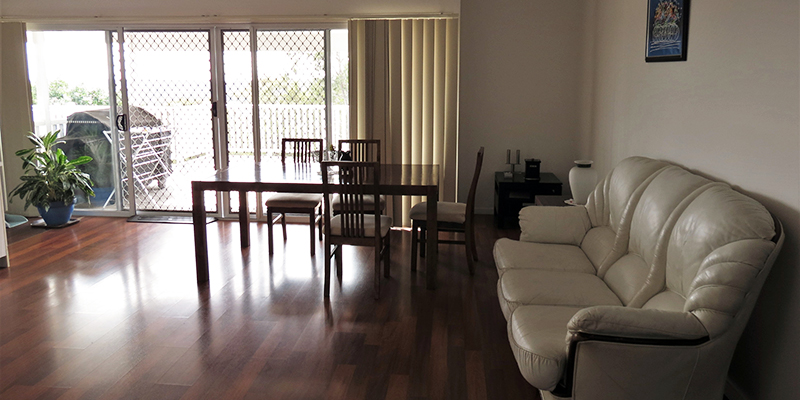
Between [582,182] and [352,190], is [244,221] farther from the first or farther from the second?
[582,182]

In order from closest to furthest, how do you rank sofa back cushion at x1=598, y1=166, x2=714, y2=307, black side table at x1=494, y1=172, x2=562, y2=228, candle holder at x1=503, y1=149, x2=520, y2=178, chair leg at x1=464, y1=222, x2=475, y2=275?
1. sofa back cushion at x1=598, y1=166, x2=714, y2=307
2. chair leg at x1=464, y1=222, x2=475, y2=275
3. black side table at x1=494, y1=172, x2=562, y2=228
4. candle holder at x1=503, y1=149, x2=520, y2=178

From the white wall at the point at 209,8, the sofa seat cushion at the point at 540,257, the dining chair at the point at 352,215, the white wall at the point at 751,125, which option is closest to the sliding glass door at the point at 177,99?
the white wall at the point at 209,8

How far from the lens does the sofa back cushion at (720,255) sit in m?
2.00

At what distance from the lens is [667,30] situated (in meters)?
3.38

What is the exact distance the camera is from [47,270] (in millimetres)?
4426

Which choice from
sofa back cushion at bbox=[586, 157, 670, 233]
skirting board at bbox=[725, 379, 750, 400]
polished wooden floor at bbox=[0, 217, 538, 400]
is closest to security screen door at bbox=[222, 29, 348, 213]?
polished wooden floor at bbox=[0, 217, 538, 400]

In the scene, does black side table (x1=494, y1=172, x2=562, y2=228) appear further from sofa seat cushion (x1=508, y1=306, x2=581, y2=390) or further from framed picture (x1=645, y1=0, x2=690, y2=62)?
sofa seat cushion (x1=508, y1=306, x2=581, y2=390)

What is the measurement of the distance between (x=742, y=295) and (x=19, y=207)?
664cm

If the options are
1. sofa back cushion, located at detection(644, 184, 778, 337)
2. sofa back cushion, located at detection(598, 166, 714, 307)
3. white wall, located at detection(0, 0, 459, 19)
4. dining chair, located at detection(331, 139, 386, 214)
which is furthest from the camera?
white wall, located at detection(0, 0, 459, 19)

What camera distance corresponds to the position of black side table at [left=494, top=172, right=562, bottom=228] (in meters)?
5.66

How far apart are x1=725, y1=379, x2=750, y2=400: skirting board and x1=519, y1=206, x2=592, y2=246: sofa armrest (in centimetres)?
126

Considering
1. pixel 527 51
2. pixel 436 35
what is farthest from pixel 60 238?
pixel 527 51

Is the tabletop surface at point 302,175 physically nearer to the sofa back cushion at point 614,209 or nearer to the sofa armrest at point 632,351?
the sofa back cushion at point 614,209

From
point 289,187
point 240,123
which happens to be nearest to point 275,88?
point 240,123
